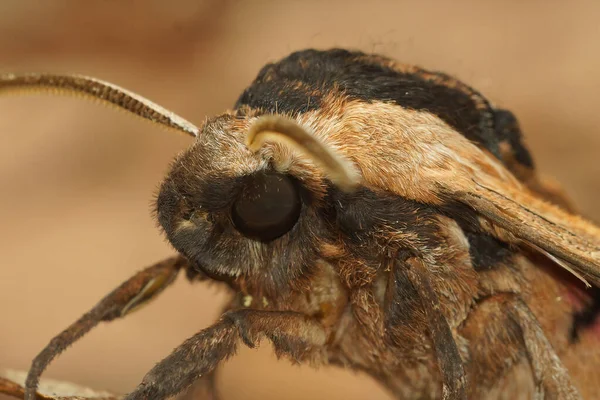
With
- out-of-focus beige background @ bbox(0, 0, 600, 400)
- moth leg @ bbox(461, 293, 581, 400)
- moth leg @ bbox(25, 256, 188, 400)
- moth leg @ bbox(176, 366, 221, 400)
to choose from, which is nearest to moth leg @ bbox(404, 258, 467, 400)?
moth leg @ bbox(461, 293, 581, 400)

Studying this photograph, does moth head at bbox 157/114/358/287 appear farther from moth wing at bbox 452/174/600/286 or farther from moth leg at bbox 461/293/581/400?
moth leg at bbox 461/293/581/400

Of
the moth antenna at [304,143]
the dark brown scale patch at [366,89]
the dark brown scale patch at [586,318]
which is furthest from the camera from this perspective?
the dark brown scale patch at [586,318]

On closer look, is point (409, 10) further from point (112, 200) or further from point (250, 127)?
point (250, 127)

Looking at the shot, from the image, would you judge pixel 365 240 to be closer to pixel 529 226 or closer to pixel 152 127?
pixel 529 226

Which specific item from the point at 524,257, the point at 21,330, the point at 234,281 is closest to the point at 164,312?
the point at 21,330

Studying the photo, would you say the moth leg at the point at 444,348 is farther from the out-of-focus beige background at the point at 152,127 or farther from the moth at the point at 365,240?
the out-of-focus beige background at the point at 152,127

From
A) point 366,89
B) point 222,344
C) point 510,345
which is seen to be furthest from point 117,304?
point 510,345

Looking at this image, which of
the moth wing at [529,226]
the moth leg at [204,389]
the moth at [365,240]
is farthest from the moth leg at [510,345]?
the moth leg at [204,389]
